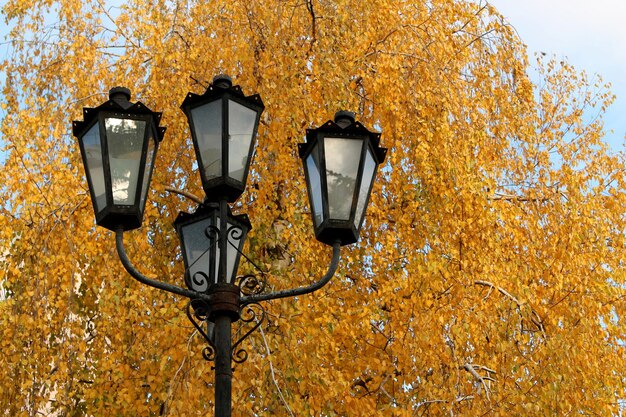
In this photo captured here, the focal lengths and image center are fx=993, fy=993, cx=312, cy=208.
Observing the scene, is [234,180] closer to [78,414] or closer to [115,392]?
[115,392]

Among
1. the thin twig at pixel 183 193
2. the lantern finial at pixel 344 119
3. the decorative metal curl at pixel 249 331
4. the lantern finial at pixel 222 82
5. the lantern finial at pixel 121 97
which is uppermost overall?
the thin twig at pixel 183 193

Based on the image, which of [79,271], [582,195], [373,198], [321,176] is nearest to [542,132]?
[582,195]

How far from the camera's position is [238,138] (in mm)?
4648

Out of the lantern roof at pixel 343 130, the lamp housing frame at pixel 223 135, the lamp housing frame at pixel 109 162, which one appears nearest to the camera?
the lamp housing frame at pixel 109 162

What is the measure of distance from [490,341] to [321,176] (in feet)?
15.9

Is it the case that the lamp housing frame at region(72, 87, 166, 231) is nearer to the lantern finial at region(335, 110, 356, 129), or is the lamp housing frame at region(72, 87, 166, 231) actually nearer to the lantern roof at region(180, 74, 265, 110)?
the lantern roof at region(180, 74, 265, 110)

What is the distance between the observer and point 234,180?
4637mm

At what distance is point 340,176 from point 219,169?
22.3 inches

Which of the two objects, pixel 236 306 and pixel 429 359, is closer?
pixel 236 306

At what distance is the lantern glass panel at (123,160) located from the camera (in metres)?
4.47

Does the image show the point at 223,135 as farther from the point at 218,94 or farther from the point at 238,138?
the point at 218,94

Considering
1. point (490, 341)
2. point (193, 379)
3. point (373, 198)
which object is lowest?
point (193, 379)

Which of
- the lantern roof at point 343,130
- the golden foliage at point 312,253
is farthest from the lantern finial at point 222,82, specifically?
the golden foliage at point 312,253

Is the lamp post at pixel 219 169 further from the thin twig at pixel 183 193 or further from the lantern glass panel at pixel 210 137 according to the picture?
the thin twig at pixel 183 193
